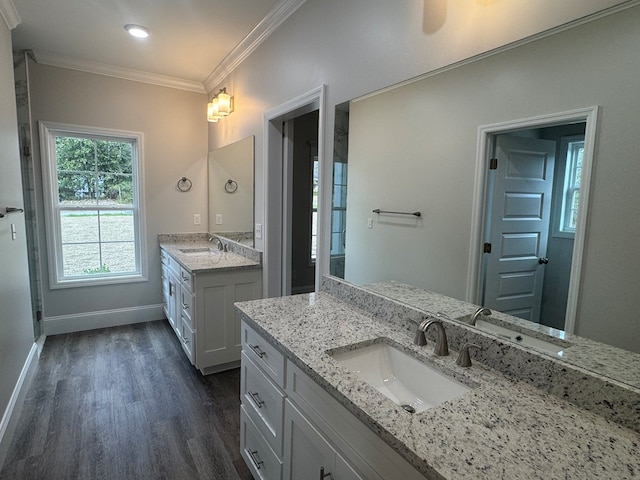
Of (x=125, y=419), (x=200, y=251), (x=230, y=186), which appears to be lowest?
(x=125, y=419)

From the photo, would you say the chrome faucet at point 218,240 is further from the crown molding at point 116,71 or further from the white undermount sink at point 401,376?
the white undermount sink at point 401,376

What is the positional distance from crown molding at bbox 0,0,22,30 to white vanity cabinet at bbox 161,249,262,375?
2052 millimetres

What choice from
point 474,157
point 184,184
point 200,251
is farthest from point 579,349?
point 184,184

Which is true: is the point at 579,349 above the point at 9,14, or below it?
below

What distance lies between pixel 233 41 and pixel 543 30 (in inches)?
98.6

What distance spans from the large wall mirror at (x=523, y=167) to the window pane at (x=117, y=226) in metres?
3.06

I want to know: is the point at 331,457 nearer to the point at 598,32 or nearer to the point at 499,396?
the point at 499,396

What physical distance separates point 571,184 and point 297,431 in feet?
3.90

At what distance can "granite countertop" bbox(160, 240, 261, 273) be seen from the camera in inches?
109

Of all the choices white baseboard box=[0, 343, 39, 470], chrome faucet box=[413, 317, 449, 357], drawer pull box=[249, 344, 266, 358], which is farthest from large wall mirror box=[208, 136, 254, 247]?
chrome faucet box=[413, 317, 449, 357]

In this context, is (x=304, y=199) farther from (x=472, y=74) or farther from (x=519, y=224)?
(x=519, y=224)

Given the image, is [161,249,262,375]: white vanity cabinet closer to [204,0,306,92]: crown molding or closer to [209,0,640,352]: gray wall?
[209,0,640,352]: gray wall

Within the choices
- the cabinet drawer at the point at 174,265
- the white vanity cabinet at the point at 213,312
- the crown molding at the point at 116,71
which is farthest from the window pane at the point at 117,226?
the crown molding at the point at 116,71

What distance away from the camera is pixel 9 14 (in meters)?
2.42
